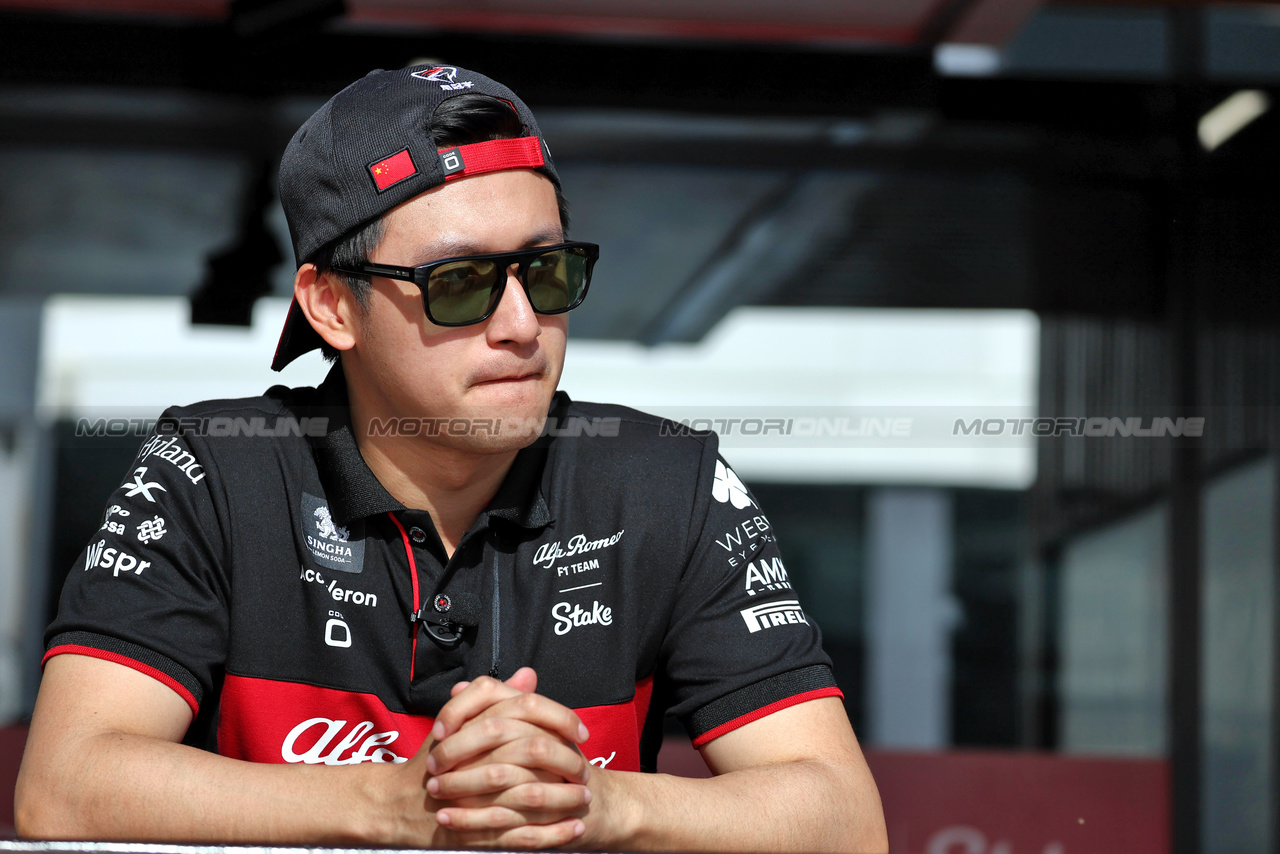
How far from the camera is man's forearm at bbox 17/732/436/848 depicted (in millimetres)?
1050

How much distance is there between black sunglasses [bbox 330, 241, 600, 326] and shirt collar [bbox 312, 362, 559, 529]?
0.77ft

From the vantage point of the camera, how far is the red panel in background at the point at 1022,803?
353 cm

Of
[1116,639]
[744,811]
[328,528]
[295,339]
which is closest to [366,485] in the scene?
[328,528]

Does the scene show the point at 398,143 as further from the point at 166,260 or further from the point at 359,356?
the point at 166,260

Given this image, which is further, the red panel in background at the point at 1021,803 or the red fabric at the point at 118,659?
the red panel in background at the point at 1021,803

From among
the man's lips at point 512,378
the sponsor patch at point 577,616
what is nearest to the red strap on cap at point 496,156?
the man's lips at point 512,378

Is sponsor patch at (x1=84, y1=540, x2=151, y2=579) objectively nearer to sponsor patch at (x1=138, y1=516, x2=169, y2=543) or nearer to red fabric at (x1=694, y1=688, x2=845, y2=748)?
sponsor patch at (x1=138, y1=516, x2=169, y2=543)

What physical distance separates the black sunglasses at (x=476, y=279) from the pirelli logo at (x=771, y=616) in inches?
19.2

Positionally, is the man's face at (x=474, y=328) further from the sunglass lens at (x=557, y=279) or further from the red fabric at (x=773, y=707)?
the red fabric at (x=773, y=707)

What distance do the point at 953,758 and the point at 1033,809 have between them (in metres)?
0.29

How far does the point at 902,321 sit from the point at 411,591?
2.73 meters

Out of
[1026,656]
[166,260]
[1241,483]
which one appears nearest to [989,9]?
[1241,483]

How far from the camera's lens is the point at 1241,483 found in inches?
146

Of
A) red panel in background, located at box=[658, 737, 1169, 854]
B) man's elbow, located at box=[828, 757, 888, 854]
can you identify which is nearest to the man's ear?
man's elbow, located at box=[828, 757, 888, 854]
